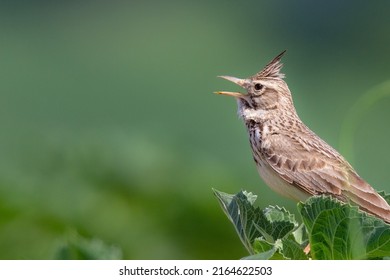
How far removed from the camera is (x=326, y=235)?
1657mm

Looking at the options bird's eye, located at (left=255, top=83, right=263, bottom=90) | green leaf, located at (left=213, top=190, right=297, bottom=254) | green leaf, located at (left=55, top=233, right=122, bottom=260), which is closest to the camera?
green leaf, located at (left=55, top=233, right=122, bottom=260)

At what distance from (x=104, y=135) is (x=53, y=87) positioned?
0.30 meters

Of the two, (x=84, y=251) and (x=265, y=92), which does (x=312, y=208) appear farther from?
(x=265, y=92)

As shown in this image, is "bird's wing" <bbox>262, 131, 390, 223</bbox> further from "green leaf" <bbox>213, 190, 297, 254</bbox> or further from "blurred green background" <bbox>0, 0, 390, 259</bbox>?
"green leaf" <bbox>213, 190, 297, 254</bbox>

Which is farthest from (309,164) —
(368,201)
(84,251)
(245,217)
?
(84,251)

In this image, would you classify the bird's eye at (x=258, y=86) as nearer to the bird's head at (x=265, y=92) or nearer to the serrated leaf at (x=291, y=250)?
the bird's head at (x=265, y=92)

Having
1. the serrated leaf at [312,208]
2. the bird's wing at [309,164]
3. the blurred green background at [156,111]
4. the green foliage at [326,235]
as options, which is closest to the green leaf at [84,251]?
the green foliage at [326,235]

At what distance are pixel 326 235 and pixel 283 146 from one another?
2.11 metres

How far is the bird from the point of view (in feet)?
11.5

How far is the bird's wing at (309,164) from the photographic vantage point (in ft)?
11.3

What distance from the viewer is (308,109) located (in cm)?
461

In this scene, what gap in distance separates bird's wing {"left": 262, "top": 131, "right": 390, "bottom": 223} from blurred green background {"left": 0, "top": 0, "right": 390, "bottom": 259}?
21 centimetres

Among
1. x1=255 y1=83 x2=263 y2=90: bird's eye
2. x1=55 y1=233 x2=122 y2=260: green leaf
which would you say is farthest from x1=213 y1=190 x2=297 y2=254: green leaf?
x1=255 y1=83 x2=263 y2=90: bird's eye

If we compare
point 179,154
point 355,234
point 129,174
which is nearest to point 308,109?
point 179,154
